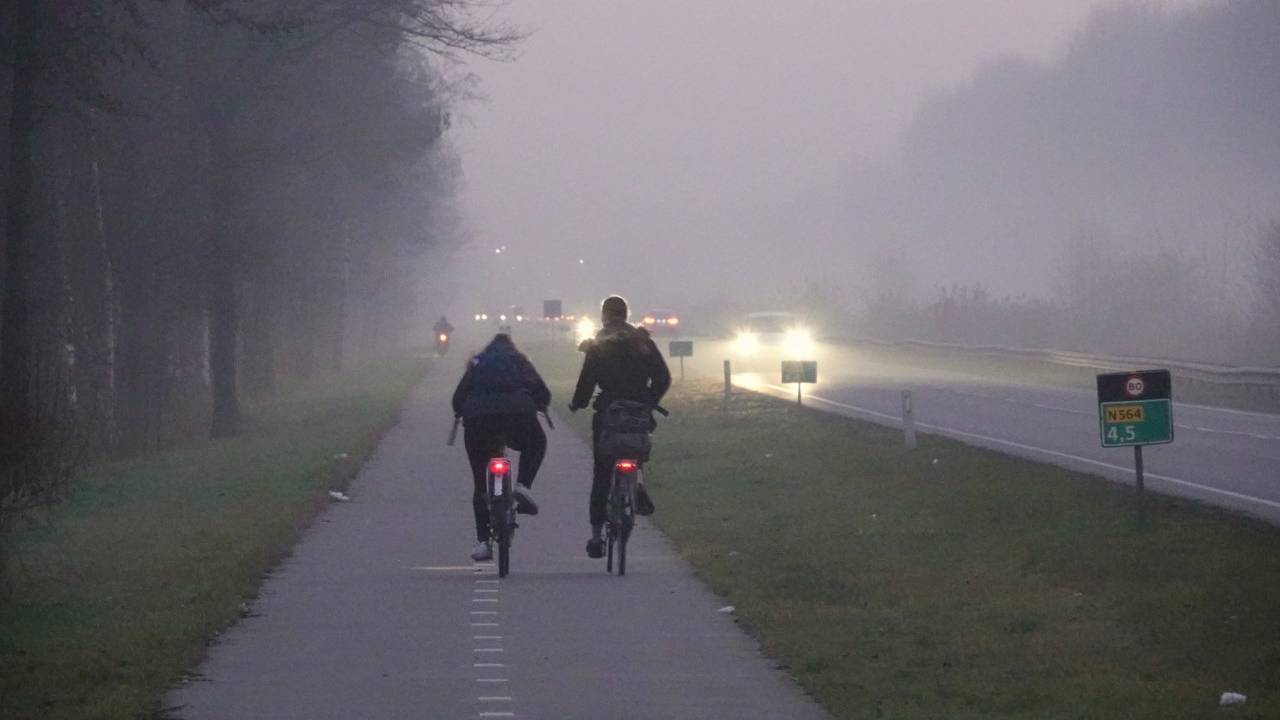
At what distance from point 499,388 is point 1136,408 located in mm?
4963

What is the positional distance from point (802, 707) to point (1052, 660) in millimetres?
1751

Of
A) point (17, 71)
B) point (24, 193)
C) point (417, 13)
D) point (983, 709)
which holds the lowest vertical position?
point (983, 709)

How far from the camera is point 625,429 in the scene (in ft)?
45.6

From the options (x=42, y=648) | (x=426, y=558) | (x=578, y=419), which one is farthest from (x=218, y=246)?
(x=42, y=648)

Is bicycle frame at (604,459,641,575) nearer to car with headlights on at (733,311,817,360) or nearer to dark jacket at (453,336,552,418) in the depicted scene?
dark jacket at (453,336,552,418)

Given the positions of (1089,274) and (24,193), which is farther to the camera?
(1089,274)

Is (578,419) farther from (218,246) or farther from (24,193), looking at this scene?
(24,193)

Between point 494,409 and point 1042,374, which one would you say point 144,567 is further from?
point 1042,374

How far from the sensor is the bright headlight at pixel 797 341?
245ft

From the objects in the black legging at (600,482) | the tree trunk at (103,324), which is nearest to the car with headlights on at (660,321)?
the tree trunk at (103,324)

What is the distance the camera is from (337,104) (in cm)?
3722

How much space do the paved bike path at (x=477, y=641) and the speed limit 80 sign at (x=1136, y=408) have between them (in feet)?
11.7

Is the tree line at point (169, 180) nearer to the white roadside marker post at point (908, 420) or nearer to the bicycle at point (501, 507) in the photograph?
the bicycle at point (501, 507)

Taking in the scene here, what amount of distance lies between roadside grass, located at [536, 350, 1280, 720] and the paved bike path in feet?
1.35
